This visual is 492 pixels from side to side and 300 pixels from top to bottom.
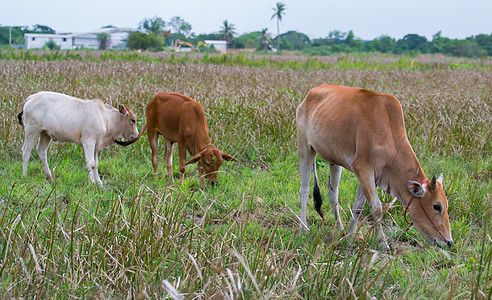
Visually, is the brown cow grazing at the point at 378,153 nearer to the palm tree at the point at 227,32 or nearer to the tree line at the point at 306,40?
the tree line at the point at 306,40

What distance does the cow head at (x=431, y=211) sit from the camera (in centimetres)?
348

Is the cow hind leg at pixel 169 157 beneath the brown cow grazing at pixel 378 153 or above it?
beneath

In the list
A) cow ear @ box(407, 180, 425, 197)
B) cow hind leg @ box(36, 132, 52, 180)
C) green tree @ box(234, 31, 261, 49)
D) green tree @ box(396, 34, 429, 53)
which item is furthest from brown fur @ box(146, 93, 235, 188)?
green tree @ box(234, 31, 261, 49)

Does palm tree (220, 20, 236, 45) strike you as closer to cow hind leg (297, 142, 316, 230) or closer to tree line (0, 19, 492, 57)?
tree line (0, 19, 492, 57)

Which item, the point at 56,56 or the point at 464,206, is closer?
the point at 464,206

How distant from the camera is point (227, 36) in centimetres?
11025

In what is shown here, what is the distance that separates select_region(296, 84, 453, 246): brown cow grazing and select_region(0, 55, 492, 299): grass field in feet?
0.88

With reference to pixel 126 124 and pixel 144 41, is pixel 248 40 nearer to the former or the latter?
pixel 144 41

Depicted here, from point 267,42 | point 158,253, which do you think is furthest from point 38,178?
point 267,42

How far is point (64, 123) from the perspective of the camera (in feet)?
17.8

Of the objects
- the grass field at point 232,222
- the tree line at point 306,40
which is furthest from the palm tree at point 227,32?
the grass field at point 232,222

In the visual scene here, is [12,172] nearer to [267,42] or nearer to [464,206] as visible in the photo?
[464,206]

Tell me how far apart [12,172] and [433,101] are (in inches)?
288

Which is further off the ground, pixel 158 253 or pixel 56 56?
pixel 56 56
